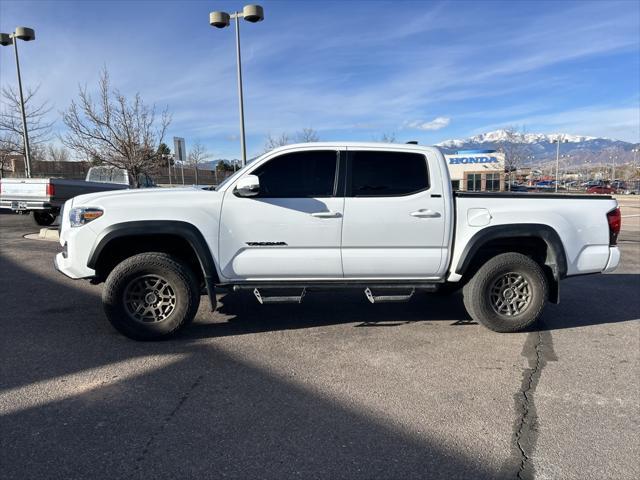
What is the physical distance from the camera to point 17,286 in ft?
22.6

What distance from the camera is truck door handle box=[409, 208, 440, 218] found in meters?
4.71

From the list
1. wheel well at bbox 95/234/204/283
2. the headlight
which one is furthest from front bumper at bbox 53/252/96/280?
the headlight

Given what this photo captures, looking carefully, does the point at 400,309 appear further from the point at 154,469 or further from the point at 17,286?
the point at 17,286

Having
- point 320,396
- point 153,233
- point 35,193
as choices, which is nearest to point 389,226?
point 320,396

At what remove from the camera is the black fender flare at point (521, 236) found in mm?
4781

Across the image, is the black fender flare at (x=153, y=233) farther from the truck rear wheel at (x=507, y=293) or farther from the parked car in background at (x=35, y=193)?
the parked car in background at (x=35, y=193)

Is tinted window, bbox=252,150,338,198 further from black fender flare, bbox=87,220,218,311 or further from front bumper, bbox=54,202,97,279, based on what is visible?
front bumper, bbox=54,202,97,279

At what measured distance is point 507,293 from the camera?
5.03 meters

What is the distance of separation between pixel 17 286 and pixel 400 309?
219 inches

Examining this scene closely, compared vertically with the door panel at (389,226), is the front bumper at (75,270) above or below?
below

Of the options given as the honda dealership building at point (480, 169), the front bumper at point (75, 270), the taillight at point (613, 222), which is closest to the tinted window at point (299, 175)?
the front bumper at point (75, 270)

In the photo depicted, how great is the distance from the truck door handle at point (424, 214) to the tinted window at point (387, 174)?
0.23 meters

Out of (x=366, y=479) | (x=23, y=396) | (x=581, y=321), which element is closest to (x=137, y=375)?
(x=23, y=396)

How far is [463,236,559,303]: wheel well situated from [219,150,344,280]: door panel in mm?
1568
